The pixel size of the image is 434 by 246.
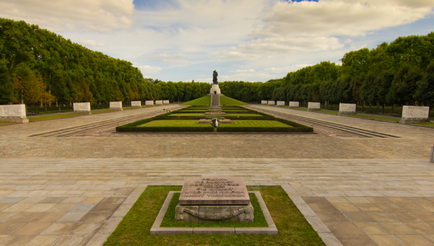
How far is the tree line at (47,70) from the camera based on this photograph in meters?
35.5

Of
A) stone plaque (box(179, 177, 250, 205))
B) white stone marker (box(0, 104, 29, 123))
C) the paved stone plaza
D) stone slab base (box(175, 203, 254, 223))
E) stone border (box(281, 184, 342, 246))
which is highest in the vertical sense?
white stone marker (box(0, 104, 29, 123))

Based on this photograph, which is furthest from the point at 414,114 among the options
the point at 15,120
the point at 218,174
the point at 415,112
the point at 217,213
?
the point at 15,120

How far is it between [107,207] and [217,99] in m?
69.1

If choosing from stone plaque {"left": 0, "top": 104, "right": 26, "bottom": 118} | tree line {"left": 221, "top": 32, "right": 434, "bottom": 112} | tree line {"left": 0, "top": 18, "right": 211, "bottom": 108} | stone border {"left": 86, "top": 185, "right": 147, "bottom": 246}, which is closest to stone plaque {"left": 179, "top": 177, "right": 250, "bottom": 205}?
stone border {"left": 86, "top": 185, "right": 147, "bottom": 246}

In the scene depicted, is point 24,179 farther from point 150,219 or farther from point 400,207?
point 400,207

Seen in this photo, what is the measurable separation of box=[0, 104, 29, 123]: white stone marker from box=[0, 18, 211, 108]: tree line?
6171mm

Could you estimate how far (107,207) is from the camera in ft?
19.6

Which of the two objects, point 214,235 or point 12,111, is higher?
point 12,111

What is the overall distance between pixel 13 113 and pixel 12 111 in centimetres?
29

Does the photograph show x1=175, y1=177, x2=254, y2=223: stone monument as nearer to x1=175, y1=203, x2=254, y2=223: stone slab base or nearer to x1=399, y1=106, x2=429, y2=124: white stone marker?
x1=175, y1=203, x2=254, y2=223: stone slab base

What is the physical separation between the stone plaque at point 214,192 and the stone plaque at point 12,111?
3290 cm

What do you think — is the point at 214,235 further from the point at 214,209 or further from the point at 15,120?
the point at 15,120

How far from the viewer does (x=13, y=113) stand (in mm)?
27688

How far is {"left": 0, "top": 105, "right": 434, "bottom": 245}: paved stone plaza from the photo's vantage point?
493cm
